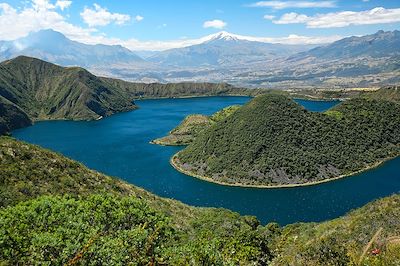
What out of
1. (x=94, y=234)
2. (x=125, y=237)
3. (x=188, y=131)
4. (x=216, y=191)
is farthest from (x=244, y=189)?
(x=94, y=234)

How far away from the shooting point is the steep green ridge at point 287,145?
11025cm

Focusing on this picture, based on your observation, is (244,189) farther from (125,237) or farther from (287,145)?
(125,237)

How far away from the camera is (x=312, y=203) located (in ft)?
306

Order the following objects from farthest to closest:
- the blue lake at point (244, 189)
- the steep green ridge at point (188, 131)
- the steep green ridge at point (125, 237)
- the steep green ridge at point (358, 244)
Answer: the steep green ridge at point (188, 131) → the blue lake at point (244, 189) → the steep green ridge at point (125, 237) → the steep green ridge at point (358, 244)

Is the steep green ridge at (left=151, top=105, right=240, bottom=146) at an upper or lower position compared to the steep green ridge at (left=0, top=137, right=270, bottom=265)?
lower

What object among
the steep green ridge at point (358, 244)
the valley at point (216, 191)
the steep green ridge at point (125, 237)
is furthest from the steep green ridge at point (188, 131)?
the steep green ridge at point (358, 244)

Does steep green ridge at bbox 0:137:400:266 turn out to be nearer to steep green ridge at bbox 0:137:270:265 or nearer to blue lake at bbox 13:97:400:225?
steep green ridge at bbox 0:137:270:265

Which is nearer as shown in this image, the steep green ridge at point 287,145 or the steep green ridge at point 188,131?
the steep green ridge at point 287,145

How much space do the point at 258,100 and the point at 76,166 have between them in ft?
283

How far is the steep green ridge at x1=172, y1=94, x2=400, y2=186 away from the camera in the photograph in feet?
362

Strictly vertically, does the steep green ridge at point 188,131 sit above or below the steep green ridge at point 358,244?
below

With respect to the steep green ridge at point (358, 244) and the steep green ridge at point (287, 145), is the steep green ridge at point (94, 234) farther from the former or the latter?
the steep green ridge at point (287, 145)

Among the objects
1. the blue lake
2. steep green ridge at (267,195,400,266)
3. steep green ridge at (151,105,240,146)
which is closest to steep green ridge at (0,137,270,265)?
steep green ridge at (267,195,400,266)

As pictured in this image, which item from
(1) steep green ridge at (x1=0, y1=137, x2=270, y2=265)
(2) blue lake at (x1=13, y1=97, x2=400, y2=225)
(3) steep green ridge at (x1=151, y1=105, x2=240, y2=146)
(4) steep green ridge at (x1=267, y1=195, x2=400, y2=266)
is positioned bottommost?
(2) blue lake at (x1=13, y1=97, x2=400, y2=225)
